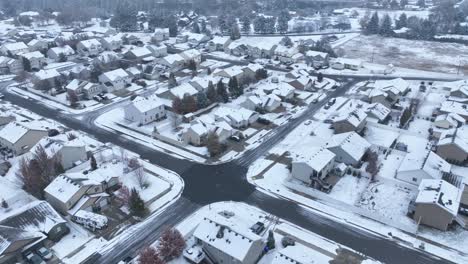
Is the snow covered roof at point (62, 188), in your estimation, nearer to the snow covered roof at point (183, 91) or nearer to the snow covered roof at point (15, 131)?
the snow covered roof at point (15, 131)

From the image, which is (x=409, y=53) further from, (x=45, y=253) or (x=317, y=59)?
(x=45, y=253)

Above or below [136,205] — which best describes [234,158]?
above

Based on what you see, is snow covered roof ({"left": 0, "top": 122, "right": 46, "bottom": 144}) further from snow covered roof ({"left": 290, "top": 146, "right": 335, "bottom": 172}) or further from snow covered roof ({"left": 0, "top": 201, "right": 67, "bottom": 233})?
snow covered roof ({"left": 290, "top": 146, "right": 335, "bottom": 172})

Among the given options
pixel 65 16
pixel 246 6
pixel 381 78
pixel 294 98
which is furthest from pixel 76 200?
pixel 246 6

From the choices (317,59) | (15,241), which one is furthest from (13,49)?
(317,59)

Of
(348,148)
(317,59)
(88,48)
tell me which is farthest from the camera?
(88,48)

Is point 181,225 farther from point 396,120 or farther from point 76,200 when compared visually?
point 396,120

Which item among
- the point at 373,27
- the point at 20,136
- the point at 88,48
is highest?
the point at 373,27

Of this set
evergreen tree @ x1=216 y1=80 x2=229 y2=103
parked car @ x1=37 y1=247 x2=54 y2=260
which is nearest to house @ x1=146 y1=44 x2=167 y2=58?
evergreen tree @ x1=216 y1=80 x2=229 y2=103
